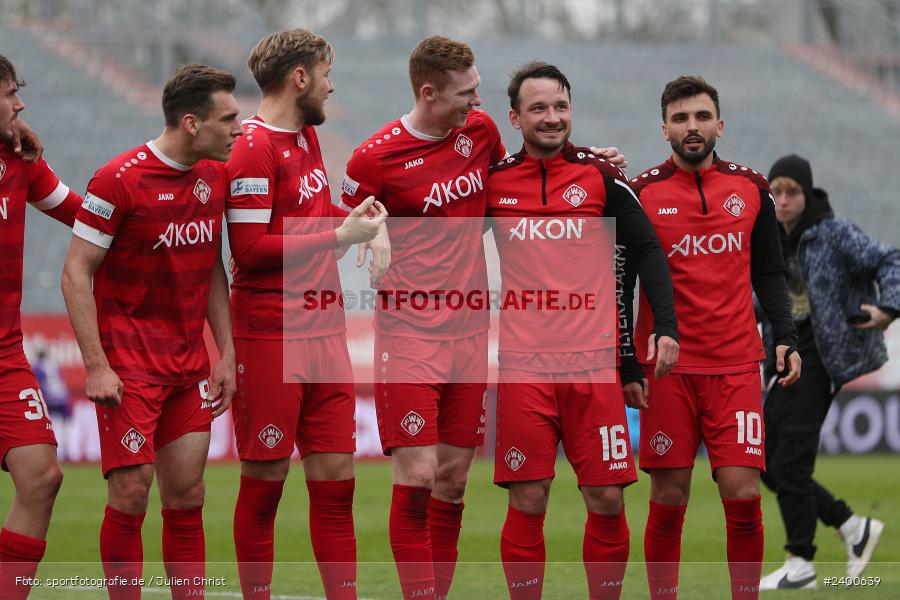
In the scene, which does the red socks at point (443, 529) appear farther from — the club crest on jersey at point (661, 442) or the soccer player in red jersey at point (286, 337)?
the club crest on jersey at point (661, 442)

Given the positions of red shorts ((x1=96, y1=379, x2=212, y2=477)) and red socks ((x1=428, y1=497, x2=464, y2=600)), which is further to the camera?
red socks ((x1=428, y1=497, x2=464, y2=600))

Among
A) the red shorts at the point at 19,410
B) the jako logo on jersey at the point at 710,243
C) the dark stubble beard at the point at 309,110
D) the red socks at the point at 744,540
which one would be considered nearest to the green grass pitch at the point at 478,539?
the red socks at the point at 744,540

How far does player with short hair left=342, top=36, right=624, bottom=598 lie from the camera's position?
19.6ft

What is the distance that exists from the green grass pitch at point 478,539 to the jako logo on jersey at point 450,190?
2.30 m

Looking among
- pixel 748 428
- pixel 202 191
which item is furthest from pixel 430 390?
pixel 748 428

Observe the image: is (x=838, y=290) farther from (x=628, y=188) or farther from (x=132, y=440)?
(x=132, y=440)

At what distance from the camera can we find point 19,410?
5566mm

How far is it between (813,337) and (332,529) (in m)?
3.51

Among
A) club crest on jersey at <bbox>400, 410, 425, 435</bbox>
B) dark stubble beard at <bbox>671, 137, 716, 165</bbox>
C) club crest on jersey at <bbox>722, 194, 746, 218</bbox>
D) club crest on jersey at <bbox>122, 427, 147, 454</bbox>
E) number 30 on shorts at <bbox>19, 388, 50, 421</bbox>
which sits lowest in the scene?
club crest on jersey at <bbox>122, 427, 147, 454</bbox>

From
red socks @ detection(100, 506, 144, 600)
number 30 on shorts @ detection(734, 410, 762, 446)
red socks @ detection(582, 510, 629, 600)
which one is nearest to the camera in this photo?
red socks @ detection(100, 506, 144, 600)

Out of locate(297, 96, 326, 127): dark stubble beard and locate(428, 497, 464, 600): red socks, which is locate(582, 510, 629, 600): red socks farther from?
locate(297, 96, 326, 127): dark stubble beard

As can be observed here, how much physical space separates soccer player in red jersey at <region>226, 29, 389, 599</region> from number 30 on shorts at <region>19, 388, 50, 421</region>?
Result: 0.86 m

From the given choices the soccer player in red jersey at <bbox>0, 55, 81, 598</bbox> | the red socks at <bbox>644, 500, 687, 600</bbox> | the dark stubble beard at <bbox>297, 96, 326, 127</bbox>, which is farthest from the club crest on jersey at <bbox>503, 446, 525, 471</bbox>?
the soccer player in red jersey at <bbox>0, 55, 81, 598</bbox>

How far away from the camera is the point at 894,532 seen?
995cm
